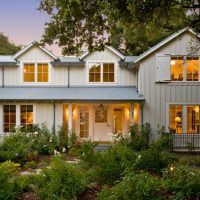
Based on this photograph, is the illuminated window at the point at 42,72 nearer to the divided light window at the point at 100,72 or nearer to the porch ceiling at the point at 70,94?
the porch ceiling at the point at 70,94

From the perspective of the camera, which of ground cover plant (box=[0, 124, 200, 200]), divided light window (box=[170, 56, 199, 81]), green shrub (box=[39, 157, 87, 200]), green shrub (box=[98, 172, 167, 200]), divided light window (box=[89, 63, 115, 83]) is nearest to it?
green shrub (box=[98, 172, 167, 200])

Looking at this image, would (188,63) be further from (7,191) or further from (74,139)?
(7,191)

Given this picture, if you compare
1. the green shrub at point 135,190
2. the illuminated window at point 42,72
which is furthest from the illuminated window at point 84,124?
the green shrub at point 135,190

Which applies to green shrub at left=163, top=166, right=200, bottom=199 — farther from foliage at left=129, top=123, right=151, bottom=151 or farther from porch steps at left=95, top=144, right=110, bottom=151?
porch steps at left=95, top=144, right=110, bottom=151

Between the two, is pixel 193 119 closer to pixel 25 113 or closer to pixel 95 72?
pixel 95 72

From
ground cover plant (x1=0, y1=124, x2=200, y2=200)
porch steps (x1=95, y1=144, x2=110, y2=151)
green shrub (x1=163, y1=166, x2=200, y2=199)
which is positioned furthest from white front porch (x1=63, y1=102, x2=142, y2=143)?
green shrub (x1=163, y1=166, x2=200, y2=199)

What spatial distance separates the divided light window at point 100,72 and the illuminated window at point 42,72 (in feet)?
9.24

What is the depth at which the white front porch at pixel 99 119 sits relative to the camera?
2189 centimetres

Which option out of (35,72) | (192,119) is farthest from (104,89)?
(192,119)

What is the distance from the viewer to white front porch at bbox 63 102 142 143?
21891 mm

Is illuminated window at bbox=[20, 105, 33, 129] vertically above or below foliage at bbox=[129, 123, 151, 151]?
above

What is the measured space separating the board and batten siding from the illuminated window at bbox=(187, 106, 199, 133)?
0.45m

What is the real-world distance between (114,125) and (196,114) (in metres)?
5.18

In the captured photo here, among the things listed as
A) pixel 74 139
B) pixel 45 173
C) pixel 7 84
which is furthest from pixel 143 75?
pixel 45 173
